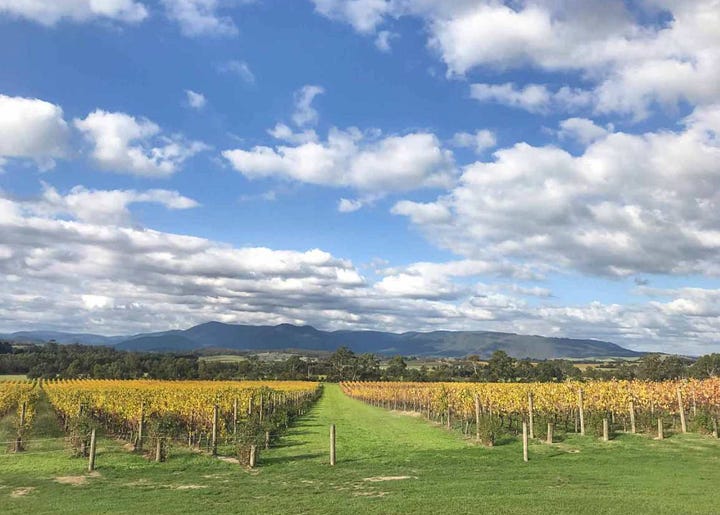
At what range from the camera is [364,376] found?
118 meters

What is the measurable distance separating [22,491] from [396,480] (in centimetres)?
1130

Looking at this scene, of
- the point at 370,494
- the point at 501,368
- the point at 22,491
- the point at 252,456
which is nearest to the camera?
the point at 370,494

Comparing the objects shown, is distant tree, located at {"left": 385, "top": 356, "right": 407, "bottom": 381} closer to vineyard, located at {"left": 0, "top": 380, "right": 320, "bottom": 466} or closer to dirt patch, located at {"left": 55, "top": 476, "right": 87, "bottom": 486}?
vineyard, located at {"left": 0, "top": 380, "right": 320, "bottom": 466}

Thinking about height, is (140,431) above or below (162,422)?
below

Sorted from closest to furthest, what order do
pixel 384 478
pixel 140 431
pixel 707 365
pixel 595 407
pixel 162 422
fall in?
1. pixel 384 478
2. pixel 162 422
3. pixel 140 431
4. pixel 595 407
5. pixel 707 365

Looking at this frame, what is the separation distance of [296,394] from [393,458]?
31066mm

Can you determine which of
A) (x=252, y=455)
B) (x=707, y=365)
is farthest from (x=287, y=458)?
(x=707, y=365)

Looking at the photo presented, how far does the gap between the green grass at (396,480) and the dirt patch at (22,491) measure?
19 cm

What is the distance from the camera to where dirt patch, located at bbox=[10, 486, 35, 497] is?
51.6 feet

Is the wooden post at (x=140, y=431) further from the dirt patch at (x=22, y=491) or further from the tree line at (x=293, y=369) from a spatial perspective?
the tree line at (x=293, y=369)

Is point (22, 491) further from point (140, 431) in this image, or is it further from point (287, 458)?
point (287, 458)

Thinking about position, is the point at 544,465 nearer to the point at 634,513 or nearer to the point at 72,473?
the point at 634,513

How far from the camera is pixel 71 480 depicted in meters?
17.7

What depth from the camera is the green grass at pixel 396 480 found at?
13273 millimetres
